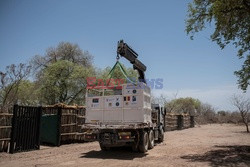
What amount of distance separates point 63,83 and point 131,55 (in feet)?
79.7

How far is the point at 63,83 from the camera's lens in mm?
33812

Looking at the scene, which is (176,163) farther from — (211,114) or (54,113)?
(211,114)

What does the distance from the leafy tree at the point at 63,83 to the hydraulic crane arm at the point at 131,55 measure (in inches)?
846

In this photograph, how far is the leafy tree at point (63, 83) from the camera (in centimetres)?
3325

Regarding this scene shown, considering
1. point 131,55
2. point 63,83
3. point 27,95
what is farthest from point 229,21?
point 27,95

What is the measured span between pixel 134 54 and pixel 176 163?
592 cm

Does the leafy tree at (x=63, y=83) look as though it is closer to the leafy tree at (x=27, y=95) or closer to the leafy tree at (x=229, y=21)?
the leafy tree at (x=27, y=95)

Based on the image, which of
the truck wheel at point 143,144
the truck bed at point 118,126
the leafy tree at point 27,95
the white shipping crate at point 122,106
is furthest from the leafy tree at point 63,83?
the truck wheel at point 143,144

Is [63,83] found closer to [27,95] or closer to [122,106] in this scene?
[27,95]

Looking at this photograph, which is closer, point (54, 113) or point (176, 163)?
point (176, 163)

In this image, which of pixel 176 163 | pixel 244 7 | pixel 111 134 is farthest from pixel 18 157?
pixel 244 7

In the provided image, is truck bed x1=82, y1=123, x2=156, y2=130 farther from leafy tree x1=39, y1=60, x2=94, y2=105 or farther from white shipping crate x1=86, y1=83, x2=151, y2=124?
leafy tree x1=39, y1=60, x2=94, y2=105

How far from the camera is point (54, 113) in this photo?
48.7 ft

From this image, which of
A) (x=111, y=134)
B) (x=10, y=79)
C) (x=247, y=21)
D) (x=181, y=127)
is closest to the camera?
(x=111, y=134)
